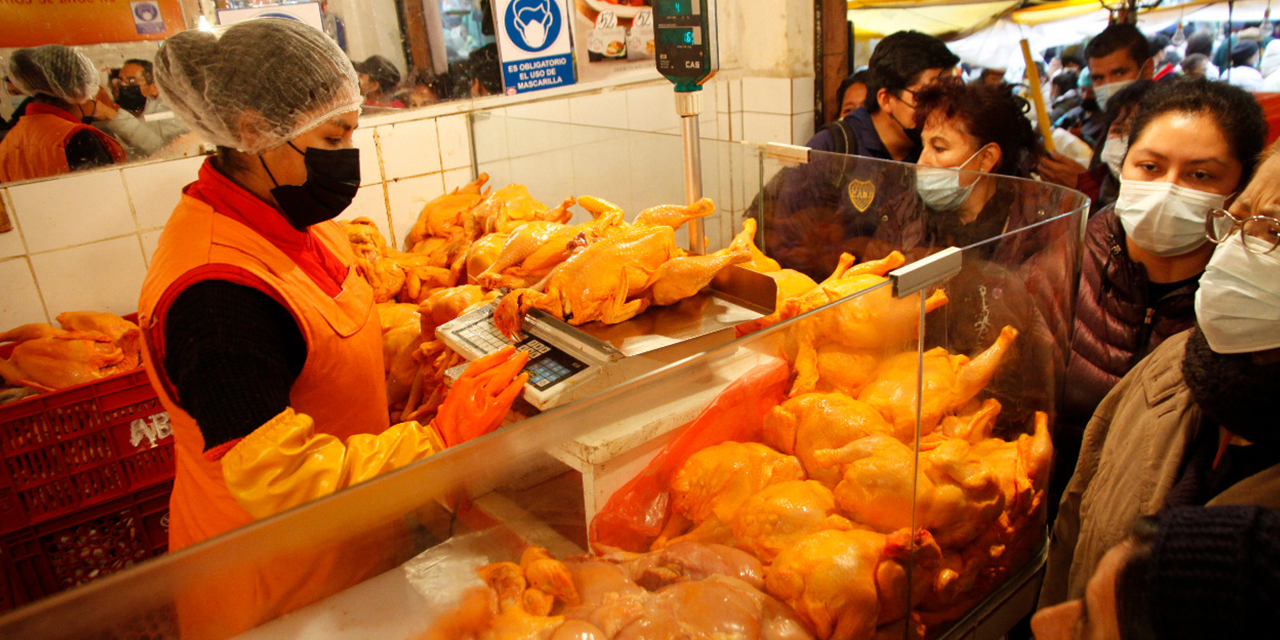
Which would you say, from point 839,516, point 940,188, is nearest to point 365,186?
point 940,188

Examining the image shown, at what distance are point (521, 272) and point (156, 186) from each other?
6.18 ft

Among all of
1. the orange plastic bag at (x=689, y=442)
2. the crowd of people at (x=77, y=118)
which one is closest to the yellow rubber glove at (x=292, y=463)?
the orange plastic bag at (x=689, y=442)

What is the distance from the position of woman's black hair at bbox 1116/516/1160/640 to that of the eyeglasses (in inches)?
26.1

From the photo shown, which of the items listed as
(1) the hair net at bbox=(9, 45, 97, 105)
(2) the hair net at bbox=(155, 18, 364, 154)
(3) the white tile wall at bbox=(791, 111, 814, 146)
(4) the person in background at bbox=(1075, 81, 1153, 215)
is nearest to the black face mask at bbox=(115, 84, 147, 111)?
(1) the hair net at bbox=(9, 45, 97, 105)

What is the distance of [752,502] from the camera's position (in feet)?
4.52

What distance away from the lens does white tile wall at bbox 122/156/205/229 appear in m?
3.03

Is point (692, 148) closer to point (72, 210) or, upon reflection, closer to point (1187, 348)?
point (1187, 348)

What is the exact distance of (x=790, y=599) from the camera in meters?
1.23

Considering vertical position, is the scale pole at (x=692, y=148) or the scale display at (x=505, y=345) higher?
the scale pole at (x=692, y=148)

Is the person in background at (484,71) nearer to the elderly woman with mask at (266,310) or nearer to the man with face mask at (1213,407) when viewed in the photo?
the elderly woman with mask at (266,310)

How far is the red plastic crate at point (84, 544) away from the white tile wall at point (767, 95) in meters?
3.91

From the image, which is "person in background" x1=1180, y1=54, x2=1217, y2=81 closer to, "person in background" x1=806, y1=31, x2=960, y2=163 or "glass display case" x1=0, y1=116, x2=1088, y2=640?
"person in background" x1=806, y1=31, x2=960, y2=163

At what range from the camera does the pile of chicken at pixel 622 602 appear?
107 centimetres

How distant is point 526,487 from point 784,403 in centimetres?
65
